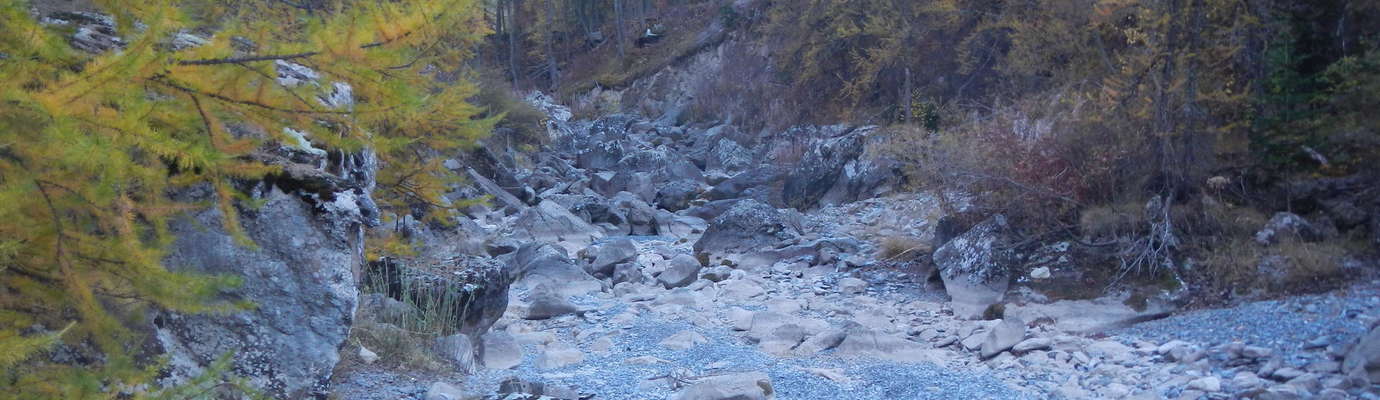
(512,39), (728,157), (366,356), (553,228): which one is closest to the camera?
(366,356)

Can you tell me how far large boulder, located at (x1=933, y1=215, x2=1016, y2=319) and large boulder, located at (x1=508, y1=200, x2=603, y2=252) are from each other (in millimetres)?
5992

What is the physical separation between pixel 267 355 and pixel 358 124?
1.21 m

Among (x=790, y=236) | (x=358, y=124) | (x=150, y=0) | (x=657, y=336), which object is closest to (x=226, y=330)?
(x=358, y=124)

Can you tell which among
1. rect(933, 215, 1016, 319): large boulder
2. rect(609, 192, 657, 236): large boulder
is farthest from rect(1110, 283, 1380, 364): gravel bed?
rect(609, 192, 657, 236): large boulder

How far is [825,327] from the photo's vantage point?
28.2 ft

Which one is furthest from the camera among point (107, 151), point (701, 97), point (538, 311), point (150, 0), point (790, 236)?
point (701, 97)

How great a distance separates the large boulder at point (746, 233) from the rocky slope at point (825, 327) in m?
0.03

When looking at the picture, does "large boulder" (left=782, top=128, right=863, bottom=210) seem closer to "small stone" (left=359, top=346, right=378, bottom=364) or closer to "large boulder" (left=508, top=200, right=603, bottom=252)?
"large boulder" (left=508, top=200, right=603, bottom=252)

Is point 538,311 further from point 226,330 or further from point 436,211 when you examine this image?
point 226,330

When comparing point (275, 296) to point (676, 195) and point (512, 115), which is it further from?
point (512, 115)

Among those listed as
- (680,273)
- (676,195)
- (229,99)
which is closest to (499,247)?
(680,273)

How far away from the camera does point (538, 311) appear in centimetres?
943

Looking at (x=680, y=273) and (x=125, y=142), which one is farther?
(x=680, y=273)

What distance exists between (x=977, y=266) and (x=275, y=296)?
669 cm
